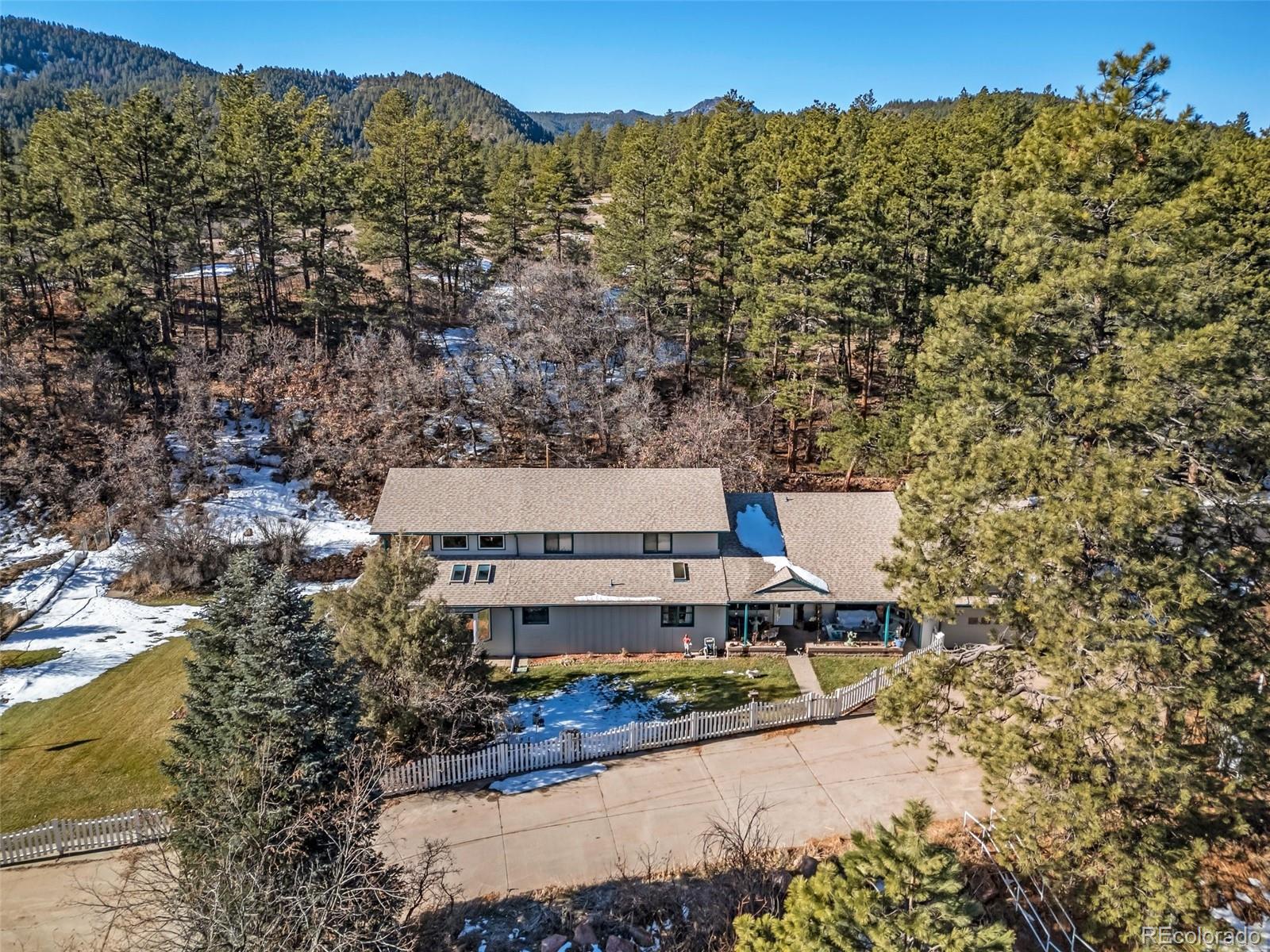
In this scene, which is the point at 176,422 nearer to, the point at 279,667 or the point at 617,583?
the point at 617,583

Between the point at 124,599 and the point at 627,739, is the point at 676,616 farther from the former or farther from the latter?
the point at 124,599

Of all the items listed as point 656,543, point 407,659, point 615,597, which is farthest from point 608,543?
point 407,659

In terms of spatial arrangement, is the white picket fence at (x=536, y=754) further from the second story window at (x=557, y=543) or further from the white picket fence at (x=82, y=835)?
the second story window at (x=557, y=543)

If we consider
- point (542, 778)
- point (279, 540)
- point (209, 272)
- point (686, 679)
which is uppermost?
point (209, 272)

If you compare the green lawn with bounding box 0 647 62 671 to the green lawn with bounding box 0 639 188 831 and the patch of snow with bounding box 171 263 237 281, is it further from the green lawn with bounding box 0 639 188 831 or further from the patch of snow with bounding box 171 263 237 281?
the patch of snow with bounding box 171 263 237 281

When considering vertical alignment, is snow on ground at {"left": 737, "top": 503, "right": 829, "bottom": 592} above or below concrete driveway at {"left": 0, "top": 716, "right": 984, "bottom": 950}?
above

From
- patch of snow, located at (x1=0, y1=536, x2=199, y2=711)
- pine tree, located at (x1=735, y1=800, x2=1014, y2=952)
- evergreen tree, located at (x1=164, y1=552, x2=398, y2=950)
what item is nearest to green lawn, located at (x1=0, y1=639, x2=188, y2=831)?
patch of snow, located at (x1=0, y1=536, x2=199, y2=711)
